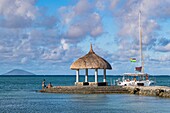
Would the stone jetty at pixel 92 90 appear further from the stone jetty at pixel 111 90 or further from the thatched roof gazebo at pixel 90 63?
the thatched roof gazebo at pixel 90 63

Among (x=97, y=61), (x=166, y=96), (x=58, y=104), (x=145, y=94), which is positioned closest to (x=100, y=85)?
(x=97, y=61)

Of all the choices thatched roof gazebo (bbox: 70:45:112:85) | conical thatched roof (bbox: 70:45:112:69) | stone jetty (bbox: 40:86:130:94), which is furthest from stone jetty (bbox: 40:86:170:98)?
conical thatched roof (bbox: 70:45:112:69)

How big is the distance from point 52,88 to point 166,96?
1931cm

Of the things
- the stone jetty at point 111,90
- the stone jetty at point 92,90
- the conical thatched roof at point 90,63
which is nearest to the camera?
the stone jetty at point 111,90

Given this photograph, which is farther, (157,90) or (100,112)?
(157,90)

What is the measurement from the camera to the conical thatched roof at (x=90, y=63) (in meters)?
67.6

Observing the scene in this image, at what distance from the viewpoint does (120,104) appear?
4828 cm

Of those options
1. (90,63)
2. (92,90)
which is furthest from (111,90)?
(90,63)

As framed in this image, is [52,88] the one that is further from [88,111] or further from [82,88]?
[88,111]

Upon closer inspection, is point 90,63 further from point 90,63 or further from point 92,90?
point 92,90

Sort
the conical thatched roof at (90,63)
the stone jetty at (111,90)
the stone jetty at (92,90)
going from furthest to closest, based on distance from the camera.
→ the conical thatched roof at (90,63), the stone jetty at (92,90), the stone jetty at (111,90)

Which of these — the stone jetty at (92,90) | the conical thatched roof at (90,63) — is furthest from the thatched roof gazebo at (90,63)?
the stone jetty at (92,90)

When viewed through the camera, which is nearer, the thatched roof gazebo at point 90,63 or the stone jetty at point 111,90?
the stone jetty at point 111,90

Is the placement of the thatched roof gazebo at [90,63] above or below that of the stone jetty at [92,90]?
above
